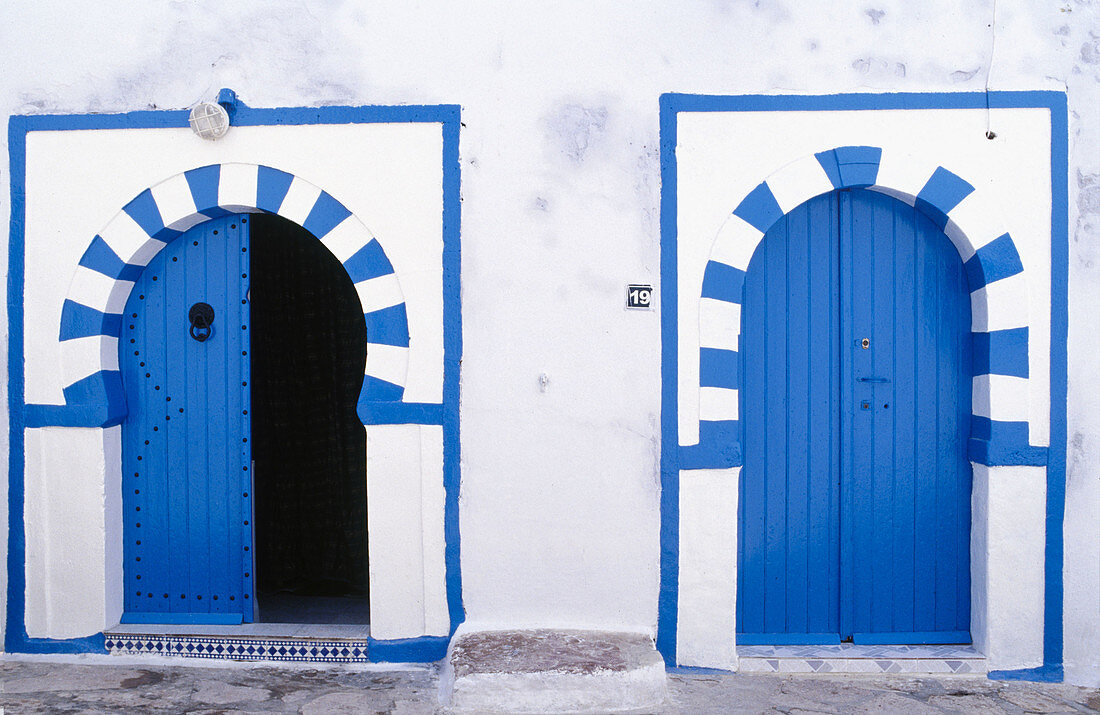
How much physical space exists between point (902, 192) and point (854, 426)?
1.08 m

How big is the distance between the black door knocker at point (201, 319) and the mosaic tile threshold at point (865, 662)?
288 cm

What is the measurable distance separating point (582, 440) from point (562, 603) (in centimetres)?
74

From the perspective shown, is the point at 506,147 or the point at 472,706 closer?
the point at 472,706

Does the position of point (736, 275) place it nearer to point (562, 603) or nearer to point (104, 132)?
point (562, 603)

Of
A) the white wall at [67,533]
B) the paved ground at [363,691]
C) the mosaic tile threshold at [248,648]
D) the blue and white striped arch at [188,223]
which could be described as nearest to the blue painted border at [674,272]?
the paved ground at [363,691]

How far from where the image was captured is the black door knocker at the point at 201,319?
12.4ft

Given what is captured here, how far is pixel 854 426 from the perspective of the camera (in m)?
3.77

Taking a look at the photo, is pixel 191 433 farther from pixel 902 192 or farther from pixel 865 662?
pixel 902 192

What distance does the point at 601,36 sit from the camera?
3609 mm

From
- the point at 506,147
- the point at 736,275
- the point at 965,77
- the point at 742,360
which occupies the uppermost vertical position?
the point at 965,77

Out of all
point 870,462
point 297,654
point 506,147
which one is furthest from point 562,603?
point 506,147

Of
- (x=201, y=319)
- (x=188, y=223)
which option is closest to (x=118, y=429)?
(x=201, y=319)

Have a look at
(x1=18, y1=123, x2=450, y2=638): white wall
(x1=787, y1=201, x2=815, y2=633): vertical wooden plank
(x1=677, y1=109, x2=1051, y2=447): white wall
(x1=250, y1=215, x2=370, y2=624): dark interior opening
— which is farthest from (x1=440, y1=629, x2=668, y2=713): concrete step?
(x1=250, y1=215, x2=370, y2=624): dark interior opening

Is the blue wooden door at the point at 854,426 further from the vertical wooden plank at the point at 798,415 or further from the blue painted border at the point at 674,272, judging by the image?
the blue painted border at the point at 674,272
